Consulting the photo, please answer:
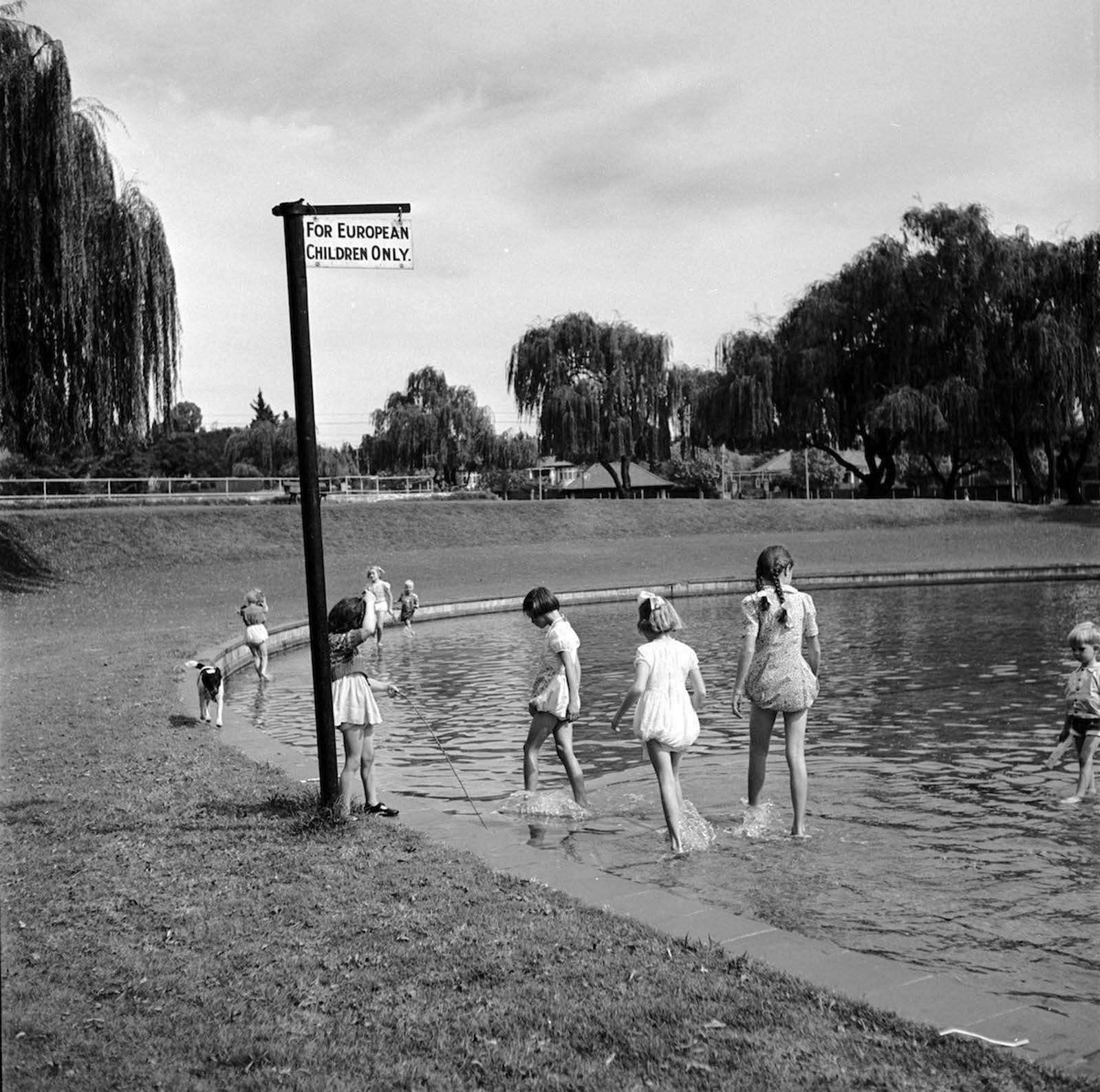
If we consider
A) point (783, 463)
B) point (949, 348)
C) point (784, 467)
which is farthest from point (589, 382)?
point (783, 463)

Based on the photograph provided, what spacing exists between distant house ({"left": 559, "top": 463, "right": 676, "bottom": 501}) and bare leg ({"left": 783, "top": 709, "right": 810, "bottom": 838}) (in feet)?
290

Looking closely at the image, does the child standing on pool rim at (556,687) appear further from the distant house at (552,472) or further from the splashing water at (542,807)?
the distant house at (552,472)

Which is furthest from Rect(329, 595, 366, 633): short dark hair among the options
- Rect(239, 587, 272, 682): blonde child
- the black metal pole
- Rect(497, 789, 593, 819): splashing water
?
Rect(239, 587, 272, 682): blonde child

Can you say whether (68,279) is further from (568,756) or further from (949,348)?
(949,348)

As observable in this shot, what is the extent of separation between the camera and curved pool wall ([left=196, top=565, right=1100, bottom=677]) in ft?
85.9

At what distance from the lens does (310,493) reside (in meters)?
7.37

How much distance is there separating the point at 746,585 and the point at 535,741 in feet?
76.3

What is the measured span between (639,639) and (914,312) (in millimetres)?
37798

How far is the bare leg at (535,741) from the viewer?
8.42 meters

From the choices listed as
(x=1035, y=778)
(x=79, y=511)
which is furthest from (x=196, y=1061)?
(x=79, y=511)

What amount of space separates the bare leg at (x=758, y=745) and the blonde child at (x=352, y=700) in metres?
2.30

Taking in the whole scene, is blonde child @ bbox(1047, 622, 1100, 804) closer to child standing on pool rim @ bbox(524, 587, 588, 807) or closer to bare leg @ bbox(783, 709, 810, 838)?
bare leg @ bbox(783, 709, 810, 838)

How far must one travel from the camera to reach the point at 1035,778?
927 cm

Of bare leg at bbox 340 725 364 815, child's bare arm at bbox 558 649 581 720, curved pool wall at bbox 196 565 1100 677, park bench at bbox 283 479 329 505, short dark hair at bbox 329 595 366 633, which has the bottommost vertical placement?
curved pool wall at bbox 196 565 1100 677
